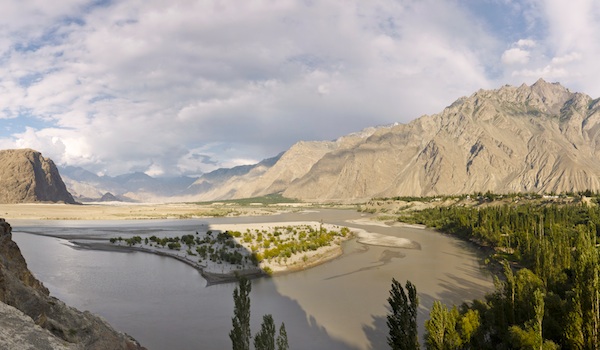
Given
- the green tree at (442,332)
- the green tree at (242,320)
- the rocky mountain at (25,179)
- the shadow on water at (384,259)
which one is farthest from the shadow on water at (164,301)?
the rocky mountain at (25,179)

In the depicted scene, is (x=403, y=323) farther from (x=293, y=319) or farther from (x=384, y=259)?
(x=384, y=259)

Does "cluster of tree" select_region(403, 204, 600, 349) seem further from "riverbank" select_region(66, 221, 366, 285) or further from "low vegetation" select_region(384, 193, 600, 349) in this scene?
"riverbank" select_region(66, 221, 366, 285)

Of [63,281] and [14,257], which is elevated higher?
[14,257]

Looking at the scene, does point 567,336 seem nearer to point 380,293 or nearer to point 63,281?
point 380,293

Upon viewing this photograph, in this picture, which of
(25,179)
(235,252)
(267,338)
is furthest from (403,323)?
(25,179)

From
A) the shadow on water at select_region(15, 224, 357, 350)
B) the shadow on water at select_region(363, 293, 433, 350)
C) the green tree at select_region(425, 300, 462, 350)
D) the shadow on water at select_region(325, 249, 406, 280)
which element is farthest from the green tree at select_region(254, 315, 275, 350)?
the shadow on water at select_region(325, 249, 406, 280)

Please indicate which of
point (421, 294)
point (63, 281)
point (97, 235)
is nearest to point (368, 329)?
point (421, 294)
